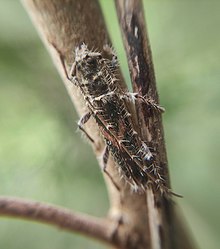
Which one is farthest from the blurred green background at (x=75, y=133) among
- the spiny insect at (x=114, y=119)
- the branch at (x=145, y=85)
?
the branch at (x=145, y=85)

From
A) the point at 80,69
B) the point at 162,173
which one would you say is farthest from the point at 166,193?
the point at 80,69

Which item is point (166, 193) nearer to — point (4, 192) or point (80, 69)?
point (80, 69)

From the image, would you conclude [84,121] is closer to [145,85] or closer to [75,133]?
[145,85]

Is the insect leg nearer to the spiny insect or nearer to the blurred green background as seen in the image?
the spiny insect

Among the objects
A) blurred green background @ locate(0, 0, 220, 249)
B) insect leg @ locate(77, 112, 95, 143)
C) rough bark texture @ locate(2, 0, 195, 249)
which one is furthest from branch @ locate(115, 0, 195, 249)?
blurred green background @ locate(0, 0, 220, 249)

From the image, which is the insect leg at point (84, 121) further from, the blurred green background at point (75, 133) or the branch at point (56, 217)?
the blurred green background at point (75, 133)

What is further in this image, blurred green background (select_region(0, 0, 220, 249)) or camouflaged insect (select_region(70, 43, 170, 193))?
blurred green background (select_region(0, 0, 220, 249))
